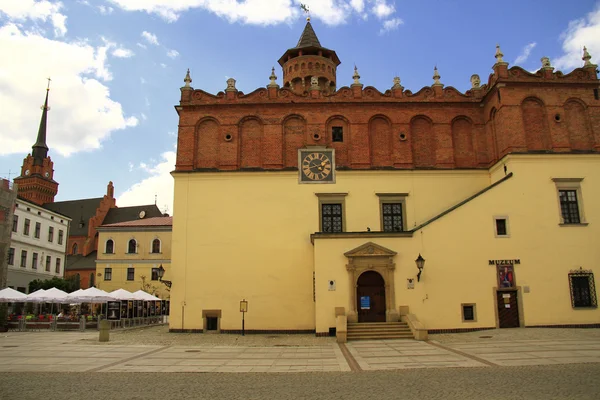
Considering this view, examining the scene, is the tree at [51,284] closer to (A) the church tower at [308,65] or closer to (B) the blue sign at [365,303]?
(A) the church tower at [308,65]

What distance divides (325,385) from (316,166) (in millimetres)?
17715

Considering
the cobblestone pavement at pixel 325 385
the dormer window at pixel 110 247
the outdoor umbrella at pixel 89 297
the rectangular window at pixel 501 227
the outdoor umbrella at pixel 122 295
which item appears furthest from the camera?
the dormer window at pixel 110 247

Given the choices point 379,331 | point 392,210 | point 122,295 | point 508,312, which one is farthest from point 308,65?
point 508,312

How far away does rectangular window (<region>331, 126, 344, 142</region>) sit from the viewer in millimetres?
28597

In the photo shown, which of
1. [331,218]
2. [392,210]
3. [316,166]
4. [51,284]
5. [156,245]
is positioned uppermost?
[316,166]

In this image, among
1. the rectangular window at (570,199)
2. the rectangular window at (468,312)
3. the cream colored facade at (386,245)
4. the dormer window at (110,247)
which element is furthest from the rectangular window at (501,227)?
the dormer window at (110,247)

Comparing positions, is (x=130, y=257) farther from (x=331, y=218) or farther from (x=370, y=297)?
(x=370, y=297)

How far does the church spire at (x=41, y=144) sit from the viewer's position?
3287 inches

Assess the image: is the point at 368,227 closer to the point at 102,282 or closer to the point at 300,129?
the point at 300,129

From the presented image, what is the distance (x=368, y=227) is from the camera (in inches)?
1053

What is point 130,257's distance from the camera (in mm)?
56125

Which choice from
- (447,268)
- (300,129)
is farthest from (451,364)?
(300,129)

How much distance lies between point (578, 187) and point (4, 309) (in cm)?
3469

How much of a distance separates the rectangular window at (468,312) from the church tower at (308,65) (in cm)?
2138
